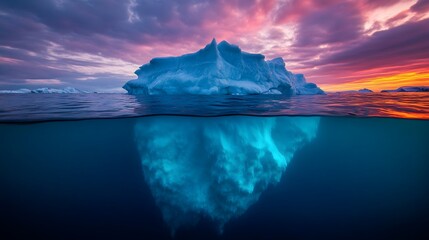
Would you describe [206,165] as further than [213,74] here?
No

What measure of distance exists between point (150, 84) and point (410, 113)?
32384 mm

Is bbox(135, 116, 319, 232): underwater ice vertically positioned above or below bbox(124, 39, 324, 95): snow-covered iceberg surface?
below

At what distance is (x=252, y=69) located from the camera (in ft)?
111

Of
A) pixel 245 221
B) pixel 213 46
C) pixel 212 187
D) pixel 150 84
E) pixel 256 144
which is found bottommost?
pixel 245 221

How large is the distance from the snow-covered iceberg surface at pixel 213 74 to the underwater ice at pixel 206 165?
19137mm

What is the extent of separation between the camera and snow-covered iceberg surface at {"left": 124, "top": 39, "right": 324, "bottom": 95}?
A: 29.7m

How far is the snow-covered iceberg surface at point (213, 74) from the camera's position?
29672 millimetres

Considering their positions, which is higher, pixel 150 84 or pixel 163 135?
pixel 150 84

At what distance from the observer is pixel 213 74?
1138 inches

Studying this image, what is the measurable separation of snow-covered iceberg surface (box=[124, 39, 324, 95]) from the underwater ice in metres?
19.1

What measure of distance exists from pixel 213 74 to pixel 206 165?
2241 cm

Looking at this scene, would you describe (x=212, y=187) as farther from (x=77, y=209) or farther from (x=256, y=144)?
(x=77, y=209)

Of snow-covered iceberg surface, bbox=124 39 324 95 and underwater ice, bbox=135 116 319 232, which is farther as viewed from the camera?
snow-covered iceberg surface, bbox=124 39 324 95

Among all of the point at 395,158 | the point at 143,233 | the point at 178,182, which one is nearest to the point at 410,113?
the point at 178,182
